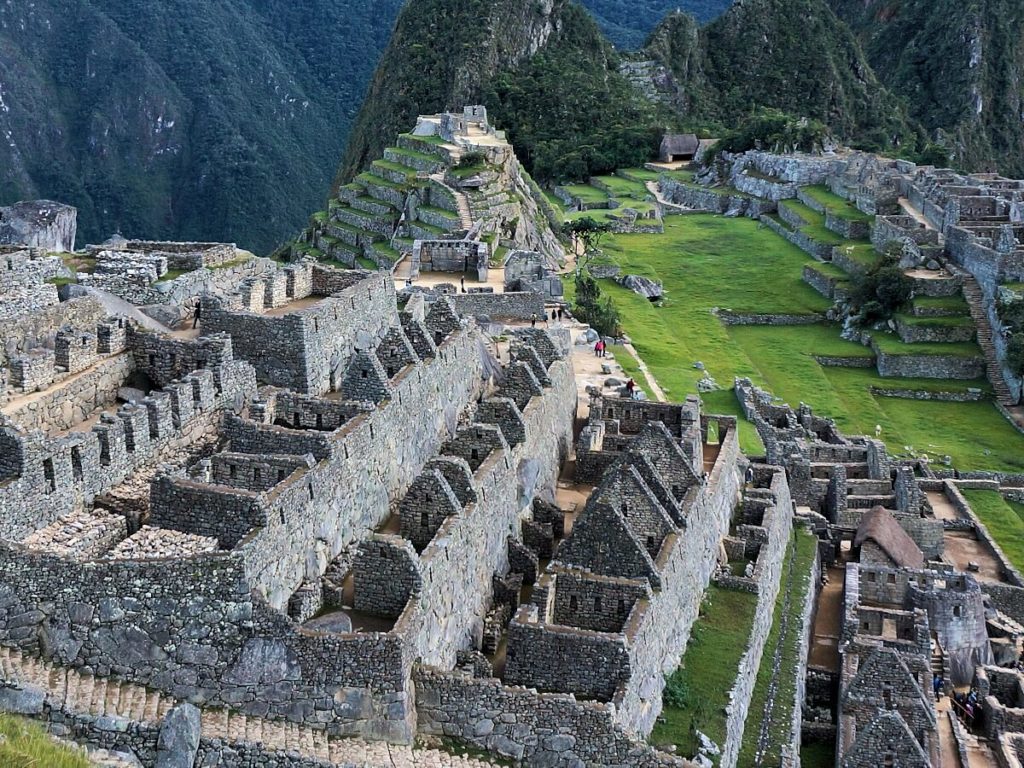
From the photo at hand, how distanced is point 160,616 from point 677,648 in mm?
8061

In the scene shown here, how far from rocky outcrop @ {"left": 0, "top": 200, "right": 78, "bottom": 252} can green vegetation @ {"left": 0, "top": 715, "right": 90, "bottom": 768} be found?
20.7 metres

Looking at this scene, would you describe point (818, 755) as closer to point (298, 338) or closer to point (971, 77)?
point (298, 338)

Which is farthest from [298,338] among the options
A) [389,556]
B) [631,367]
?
[631,367]

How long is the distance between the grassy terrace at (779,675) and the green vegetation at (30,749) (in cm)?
967

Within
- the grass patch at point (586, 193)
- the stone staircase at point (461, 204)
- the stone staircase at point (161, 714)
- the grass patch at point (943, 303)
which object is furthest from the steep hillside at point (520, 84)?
the stone staircase at point (161, 714)

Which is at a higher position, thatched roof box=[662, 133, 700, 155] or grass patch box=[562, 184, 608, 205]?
thatched roof box=[662, 133, 700, 155]

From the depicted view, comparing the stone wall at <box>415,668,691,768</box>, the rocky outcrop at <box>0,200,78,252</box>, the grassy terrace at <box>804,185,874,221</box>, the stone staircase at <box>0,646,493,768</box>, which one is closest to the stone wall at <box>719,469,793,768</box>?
the stone wall at <box>415,668,691,768</box>

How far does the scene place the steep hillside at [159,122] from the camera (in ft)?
256

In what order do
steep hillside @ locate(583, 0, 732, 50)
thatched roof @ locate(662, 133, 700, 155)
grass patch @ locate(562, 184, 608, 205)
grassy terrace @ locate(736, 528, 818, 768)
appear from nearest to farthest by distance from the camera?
1. grassy terrace @ locate(736, 528, 818, 768)
2. grass patch @ locate(562, 184, 608, 205)
3. thatched roof @ locate(662, 133, 700, 155)
4. steep hillside @ locate(583, 0, 732, 50)

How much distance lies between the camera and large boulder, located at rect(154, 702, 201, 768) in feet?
40.8

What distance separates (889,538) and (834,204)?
2013 inches

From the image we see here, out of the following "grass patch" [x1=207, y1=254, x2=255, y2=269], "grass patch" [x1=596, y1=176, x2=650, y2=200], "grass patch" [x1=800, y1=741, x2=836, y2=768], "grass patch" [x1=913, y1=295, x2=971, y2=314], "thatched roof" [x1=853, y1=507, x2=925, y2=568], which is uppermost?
"grass patch" [x1=207, y1=254, x2=255, y2=269]

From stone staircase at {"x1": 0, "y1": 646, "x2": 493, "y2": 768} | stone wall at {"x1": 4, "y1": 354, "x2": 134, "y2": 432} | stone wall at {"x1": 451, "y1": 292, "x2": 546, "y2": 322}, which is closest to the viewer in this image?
stone staircase at {"x1": 0, "y1": 646, "x2": 493, "y2": 768}

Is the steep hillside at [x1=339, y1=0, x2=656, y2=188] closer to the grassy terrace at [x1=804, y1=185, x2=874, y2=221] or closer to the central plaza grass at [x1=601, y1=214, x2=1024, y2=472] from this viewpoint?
the grassy terrace at [x1=804, y1=185, x2=874, y2=221]
